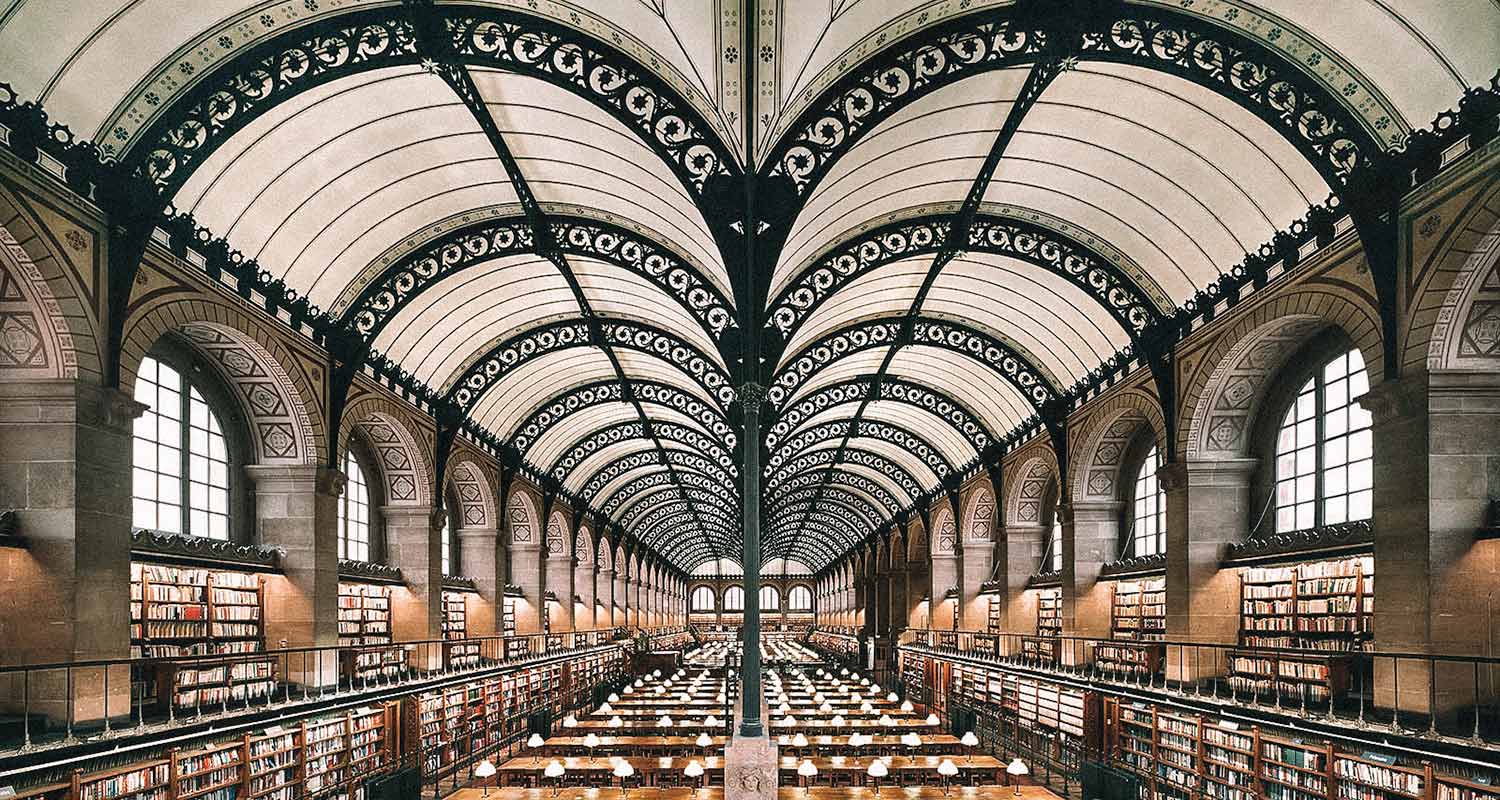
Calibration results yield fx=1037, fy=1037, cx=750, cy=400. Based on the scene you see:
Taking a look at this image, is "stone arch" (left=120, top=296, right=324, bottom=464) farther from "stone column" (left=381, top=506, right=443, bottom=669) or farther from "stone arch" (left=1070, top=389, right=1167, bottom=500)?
"stone arch" (left=1070, top=389, right=1167, bottom=500)

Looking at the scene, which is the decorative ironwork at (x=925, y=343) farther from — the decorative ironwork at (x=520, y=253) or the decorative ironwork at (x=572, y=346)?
the decorative ironwork at (x=520, y=253)

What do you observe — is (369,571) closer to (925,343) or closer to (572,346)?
(572,346)

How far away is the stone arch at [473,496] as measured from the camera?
91.1ft

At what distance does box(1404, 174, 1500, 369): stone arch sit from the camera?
32.4ft

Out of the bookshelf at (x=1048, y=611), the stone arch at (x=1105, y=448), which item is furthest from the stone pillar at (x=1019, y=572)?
the stone arch at (x=1105, y=448)

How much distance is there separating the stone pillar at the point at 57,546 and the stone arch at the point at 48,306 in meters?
0.22

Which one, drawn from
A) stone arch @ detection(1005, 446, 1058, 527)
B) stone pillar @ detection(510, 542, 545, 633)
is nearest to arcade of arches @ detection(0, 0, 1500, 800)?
stone arch @ detection(1005, 446, 1058, 527)

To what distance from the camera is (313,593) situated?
56.0ft

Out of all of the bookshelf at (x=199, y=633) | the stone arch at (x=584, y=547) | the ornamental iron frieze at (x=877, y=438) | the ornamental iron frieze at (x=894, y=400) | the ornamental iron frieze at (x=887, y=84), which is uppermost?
the ornamental iron frieze at (x=887, y=84)

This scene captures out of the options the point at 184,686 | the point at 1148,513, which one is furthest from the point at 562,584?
the point at 184,686

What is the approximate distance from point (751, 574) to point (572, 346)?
40.5ft

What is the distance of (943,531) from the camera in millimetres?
39062

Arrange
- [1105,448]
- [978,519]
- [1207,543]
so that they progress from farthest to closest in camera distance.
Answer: [978,519] < [1105,448] < [1207,543]

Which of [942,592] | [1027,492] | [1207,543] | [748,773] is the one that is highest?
[1027,492]
